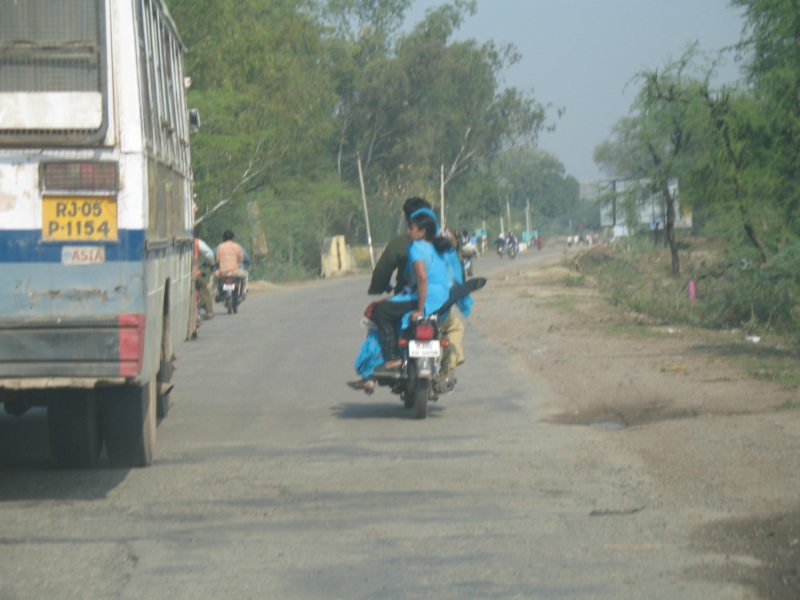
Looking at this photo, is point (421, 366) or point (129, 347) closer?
point (129, 347)

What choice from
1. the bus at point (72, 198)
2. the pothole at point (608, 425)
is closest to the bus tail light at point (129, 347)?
the bus at point (72, 198)

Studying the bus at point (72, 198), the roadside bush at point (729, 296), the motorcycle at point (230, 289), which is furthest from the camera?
the motorcycle at point (230, 289)

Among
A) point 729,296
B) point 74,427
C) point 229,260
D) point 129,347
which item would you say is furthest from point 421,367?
point 229,260

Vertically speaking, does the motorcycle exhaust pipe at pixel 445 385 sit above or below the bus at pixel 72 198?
below

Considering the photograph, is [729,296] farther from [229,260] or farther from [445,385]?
[229,260]

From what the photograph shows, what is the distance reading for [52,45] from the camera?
5648 mm

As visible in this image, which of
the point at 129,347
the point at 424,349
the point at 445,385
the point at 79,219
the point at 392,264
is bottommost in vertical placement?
the point at 445,385

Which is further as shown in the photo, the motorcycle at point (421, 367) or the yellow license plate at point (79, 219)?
the motorcycle at point (421, 367)

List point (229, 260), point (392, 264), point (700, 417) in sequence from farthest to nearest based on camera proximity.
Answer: point (229, 260) < point (392, 264) < point (700, 417)

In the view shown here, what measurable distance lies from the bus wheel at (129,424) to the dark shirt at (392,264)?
Answer: 9.03 feet

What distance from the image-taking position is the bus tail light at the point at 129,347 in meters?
5.60

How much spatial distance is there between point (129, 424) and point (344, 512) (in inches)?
71.7

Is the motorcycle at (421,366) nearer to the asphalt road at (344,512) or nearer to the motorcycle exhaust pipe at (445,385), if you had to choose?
the motorcycle exhaust pipe at (445,385)

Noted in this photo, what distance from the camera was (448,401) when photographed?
961cm
